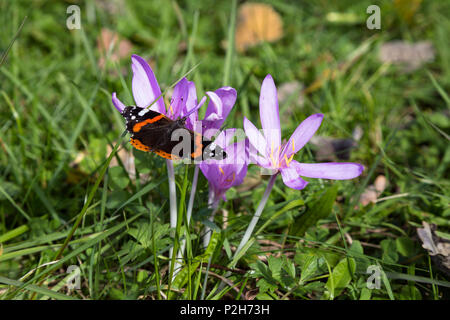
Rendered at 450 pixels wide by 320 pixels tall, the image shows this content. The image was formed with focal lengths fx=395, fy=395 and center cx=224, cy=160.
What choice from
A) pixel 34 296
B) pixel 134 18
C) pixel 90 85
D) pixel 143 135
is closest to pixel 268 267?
pixel 143 135

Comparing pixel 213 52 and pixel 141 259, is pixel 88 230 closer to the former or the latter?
pixel 141 259

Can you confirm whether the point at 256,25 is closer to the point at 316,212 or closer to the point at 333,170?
the point at 316,212

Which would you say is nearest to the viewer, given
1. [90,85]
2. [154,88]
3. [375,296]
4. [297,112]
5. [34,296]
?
[154,88]

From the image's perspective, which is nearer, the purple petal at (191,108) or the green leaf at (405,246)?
the purple petal at (191,108)

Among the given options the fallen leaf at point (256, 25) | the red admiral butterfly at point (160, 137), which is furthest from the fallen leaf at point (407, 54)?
the red admiral butterfly at point (160, 137)

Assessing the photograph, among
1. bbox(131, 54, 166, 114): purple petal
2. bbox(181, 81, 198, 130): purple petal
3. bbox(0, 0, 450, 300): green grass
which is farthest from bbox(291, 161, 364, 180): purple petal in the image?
bbox(131, 54, 166, 114): purple petal

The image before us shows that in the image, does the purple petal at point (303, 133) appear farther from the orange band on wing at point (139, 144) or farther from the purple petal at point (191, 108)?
the orange band on wing at point (139, 144)

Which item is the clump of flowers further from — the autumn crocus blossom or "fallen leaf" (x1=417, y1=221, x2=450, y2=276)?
"fallen leaf" (x1=417, y1=221, x2=450, y2=276)
